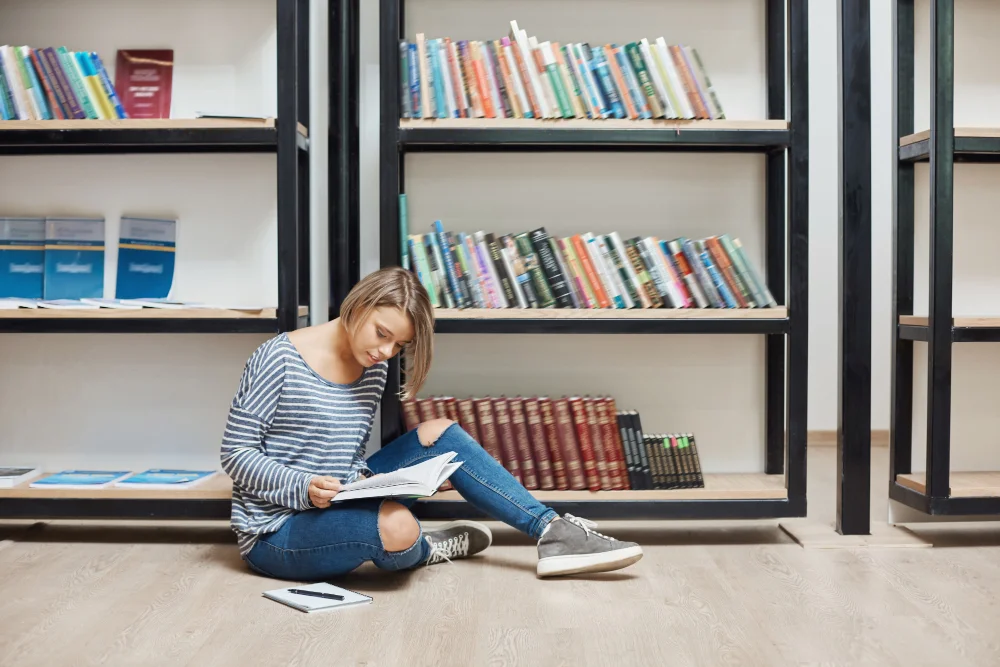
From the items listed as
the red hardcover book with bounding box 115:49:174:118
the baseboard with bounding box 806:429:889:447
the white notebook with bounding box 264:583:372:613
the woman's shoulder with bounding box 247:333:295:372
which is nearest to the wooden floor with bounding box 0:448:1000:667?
the white notebook with bounding box 264:583:372:613

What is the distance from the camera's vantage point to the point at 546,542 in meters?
2.05

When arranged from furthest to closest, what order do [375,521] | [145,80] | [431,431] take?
[145,80]
[431,431]
[375,521]

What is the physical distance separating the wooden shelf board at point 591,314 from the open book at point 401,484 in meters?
0.52

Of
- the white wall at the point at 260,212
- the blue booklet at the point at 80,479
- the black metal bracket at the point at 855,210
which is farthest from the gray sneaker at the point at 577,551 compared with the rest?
the blue booklet at the point at 80,479

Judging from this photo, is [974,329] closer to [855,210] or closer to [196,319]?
[855,210]

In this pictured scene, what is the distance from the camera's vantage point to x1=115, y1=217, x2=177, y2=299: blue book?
252 centimetres

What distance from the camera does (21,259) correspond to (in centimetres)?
251

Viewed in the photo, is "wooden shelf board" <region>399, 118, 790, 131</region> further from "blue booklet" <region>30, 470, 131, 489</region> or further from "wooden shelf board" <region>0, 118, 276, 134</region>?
"blue booklet" <region>30, 470, 131, 489</region>

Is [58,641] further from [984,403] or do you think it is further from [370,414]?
[984,403]

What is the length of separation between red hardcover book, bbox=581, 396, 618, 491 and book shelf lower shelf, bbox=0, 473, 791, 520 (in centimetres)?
4

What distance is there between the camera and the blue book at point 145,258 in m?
2.52

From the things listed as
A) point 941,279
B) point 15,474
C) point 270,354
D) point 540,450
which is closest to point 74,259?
point 15,474

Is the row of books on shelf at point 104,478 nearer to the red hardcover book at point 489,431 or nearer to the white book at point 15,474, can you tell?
the white book at point 15,474

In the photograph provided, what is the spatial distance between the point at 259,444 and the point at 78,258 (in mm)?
963
